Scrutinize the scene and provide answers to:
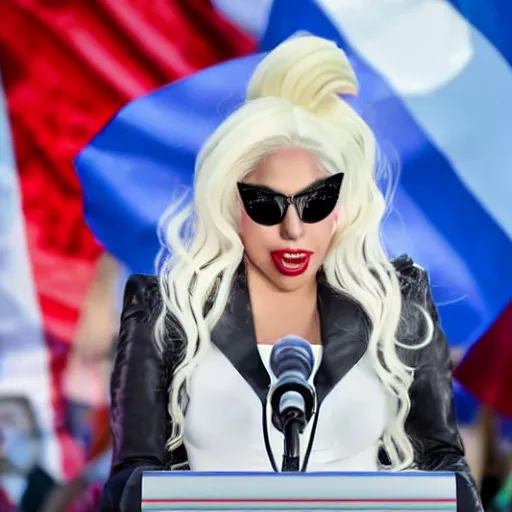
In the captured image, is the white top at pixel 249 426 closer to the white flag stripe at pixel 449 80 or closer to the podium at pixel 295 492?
the podium at pixel 295 492

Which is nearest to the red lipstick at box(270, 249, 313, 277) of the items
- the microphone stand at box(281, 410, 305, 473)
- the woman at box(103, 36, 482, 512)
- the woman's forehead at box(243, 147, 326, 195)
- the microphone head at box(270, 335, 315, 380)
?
the woman at box(103, 36, 482, 512)

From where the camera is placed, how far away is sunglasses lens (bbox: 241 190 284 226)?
8.57 feet

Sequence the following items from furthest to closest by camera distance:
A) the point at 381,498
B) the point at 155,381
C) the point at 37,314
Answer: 1. the point at 37,314
2. the point at 155,381
3. the point at 381,498

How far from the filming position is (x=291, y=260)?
2.65 meters

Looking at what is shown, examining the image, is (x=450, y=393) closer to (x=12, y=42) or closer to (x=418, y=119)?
(x=418, y=119)

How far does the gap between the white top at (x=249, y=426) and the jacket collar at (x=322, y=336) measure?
0.02 metres

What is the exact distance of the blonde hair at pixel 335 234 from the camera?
8.61 ft

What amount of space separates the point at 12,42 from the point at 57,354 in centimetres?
89

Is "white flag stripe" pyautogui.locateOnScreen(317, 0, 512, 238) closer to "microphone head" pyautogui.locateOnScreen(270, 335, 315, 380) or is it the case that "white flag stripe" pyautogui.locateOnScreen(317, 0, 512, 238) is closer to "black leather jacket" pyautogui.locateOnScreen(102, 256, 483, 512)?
"black leather jacket" pyautogui.locateOnScreen(102, 256, 483, 512)

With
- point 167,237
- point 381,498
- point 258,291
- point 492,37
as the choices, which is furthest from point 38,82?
point 381,498

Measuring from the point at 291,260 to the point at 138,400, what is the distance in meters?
0.51

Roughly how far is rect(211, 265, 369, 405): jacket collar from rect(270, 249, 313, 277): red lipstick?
0.08 meters

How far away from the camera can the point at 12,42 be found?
9.74 ft

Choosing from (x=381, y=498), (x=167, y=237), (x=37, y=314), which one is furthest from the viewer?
(x=37, y=314)
